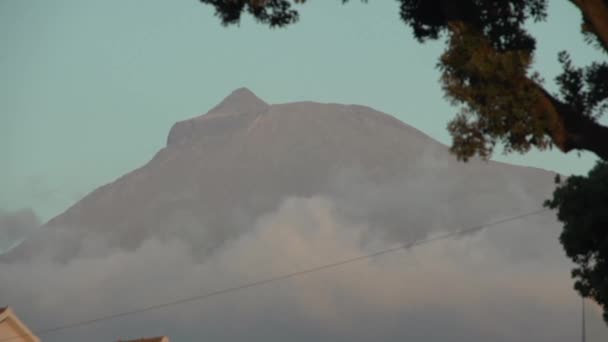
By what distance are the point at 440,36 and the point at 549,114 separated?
4.84 metres

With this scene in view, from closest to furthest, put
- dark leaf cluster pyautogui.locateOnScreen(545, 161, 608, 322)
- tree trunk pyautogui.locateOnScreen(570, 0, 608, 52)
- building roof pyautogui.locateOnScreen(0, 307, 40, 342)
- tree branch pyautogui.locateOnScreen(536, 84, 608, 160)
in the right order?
tree trunk pyautogui.locateOnScreen(570, 0, 608, 52) < tree branch pyautogui.locateOnScreen(536, 84, 608, 160) < dark leaf cluster pyautogui.locateOnScreen(545, 161, 608, 322) < building roof pyautogui.locateOnScreen(0, 307, 40, 342)

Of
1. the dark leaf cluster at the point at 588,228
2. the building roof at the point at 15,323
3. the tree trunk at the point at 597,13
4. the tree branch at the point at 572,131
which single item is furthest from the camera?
the building roof at the point at 15,323

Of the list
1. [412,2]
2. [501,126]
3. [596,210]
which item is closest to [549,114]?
[501,126]

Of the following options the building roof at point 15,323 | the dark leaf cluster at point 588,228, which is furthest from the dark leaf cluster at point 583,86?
the building roof at point 15,323

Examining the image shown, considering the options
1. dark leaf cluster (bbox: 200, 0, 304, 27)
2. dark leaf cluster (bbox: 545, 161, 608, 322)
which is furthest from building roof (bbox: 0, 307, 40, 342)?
dark leaf cluster (bbox: 200, 0, 304, 27)

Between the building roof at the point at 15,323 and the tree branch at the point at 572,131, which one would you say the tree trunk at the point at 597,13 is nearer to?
the tree branch at the point at 572,131

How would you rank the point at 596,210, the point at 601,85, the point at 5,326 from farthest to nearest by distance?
the point at 5,326 < the point at 596,210 < the point at 601,85

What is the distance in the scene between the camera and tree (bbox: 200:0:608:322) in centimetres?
2383

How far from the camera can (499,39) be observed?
2702 centimetres

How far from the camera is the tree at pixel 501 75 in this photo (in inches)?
938

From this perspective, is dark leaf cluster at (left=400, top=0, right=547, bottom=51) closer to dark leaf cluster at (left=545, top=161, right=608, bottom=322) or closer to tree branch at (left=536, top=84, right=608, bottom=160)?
tree branch at (left=536, top=84, right=608, bottom=160)

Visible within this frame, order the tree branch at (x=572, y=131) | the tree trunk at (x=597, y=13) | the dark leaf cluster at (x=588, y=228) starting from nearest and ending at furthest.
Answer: the tree trunk at (x=597, y=13)
the tree branch at (x=572, y=131)
the dark leaf cluster at (x=588, y=228)

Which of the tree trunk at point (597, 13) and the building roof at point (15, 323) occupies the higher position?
the building roof at point (15, 323)

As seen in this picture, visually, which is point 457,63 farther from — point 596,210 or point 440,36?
point 596,210
